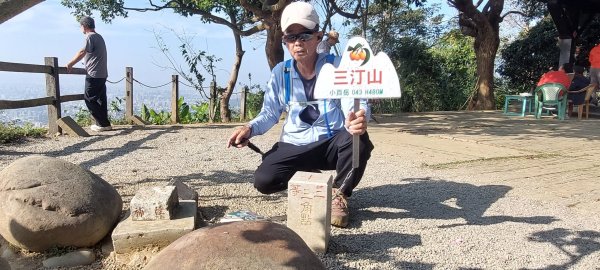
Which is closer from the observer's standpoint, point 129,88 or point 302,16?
point 302,16

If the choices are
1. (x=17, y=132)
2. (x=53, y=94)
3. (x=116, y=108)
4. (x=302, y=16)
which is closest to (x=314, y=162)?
(x=302, y=16)

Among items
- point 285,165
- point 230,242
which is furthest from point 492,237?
point 230,242

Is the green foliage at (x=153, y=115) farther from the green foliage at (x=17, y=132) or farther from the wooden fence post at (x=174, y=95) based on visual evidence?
the green foliage at (x=17, y=132)

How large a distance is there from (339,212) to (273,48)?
7.82 m

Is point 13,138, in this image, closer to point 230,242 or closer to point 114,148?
point 114,148

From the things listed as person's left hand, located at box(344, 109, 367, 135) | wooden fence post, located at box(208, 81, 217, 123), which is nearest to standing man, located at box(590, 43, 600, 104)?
wooden fence post, located at box(208, 81, 217, 123)

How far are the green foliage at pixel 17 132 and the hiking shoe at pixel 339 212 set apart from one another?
Answer: 5.37m

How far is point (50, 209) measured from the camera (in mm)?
2637

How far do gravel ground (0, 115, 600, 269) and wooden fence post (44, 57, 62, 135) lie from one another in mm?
1186

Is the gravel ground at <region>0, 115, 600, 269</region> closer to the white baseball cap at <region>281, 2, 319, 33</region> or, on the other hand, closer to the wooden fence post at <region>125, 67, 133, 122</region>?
the white baseball cap at <region>281, 2, 319, 33</region>

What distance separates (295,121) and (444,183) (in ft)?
6.11

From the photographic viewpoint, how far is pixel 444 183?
169 inches

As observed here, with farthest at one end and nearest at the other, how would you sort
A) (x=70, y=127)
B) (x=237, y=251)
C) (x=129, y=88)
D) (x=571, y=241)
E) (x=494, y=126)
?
(x=129, y=88) < (x=494, y=126) < (x=70, y=127) < (x=571, y=241) < (x=237, y=251)

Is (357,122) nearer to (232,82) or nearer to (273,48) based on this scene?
(273,48)
